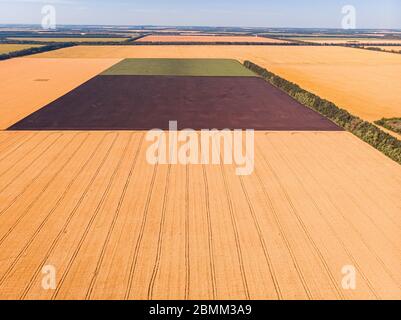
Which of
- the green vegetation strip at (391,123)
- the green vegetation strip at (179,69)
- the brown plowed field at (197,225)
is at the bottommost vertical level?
the brown plowed field at (197,225)

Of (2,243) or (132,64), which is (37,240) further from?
(132,64)

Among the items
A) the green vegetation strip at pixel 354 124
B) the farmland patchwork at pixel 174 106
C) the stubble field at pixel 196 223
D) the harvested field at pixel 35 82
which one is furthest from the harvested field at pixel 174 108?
the stubble field at pixel 196 223

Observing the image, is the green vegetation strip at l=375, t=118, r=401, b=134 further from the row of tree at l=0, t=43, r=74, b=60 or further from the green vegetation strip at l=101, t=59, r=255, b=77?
the row of tree at l=0, t=43, r=74, b=60

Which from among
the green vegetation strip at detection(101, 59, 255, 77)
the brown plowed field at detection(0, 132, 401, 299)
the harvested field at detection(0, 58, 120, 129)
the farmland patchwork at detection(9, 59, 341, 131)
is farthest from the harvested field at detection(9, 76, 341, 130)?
the green vegetation strip at detection(101, 59, 255, 77)

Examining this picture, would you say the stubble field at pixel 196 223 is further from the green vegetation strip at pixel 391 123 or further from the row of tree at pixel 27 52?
the row of tree at pixel 27 52

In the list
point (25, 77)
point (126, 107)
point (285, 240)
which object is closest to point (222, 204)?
point (285, 240)

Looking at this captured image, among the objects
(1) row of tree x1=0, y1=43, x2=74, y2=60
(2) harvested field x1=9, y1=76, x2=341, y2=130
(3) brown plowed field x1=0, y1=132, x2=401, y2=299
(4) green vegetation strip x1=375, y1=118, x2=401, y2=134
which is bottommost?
(3) brown plowed field x1=0, y1=132, x2=401, y2=299
